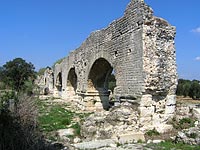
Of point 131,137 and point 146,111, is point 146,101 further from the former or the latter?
point 131,137

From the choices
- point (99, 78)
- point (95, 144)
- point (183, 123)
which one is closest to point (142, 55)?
point (183, 123)

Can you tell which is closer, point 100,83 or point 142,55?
point 142,55

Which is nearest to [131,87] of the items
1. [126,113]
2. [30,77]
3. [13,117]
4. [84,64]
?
[126,113]

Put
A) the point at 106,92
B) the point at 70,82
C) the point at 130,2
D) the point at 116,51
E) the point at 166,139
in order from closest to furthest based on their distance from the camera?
1. the point at 166,139
2. the point at 130,2
3. the point at 116,51
4. the point at 106,92
5. the point at 70,82

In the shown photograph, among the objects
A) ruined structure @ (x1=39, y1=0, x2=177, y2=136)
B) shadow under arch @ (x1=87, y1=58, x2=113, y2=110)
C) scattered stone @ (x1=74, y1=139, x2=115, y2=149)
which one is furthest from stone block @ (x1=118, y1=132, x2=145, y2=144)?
shadow under arch @ (x1=87, y1=58, x2=113, y2=110)

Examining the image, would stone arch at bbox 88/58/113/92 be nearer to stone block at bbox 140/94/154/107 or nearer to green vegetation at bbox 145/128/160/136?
stone block at bbox 140/94/154/107

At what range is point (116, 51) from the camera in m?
12.9

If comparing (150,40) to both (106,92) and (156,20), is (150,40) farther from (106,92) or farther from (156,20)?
(106,92)

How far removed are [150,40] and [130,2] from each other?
2.04 metres

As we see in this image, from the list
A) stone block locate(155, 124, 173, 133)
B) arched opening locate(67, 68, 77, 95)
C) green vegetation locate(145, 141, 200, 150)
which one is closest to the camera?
green vegetation locate(145, 141, 200, 150)

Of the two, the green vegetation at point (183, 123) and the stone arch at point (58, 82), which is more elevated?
the stone arch at point (58, 82)

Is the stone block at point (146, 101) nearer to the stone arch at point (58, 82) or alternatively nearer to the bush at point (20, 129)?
the bush at point (20, 129)

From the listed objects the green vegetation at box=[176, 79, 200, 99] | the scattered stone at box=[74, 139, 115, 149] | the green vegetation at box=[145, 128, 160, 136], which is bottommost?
the scattered stone at box=[74, 139, 115, 149]

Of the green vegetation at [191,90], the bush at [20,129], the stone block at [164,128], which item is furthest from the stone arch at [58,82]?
the green vegetation at [191,90]
